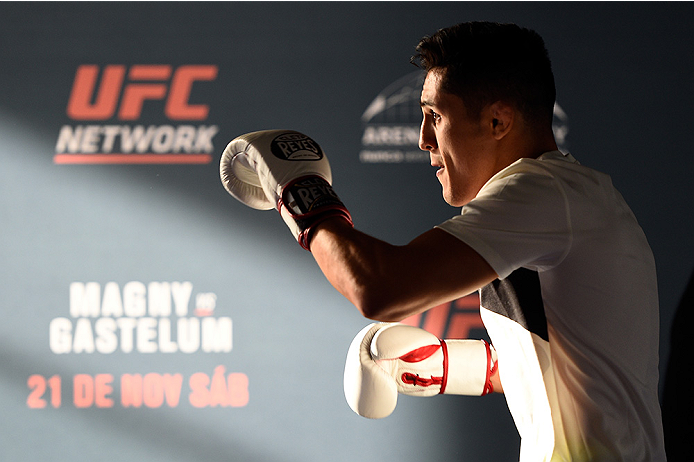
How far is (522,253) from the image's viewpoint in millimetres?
825

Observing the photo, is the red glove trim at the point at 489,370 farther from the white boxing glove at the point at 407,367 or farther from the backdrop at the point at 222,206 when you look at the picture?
the backdrop at the point at 222,206

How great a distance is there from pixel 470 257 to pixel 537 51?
45 cm

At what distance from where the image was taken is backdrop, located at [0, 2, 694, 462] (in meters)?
2.22

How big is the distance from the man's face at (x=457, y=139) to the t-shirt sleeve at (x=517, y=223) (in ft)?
0.55

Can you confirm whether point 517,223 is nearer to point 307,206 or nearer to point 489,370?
point 307,206

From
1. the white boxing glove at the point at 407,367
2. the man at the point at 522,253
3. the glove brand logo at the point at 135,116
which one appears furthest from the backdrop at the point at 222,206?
the man at the point at 522,253

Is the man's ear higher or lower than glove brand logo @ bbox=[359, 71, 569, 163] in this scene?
lower

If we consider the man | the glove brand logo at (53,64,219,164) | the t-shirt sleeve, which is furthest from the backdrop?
the t-shirt sleeve

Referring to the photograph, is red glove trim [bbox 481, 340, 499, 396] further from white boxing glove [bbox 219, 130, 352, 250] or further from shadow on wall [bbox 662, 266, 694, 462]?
shadow on wall [bbox 662, 266, 694, 462]

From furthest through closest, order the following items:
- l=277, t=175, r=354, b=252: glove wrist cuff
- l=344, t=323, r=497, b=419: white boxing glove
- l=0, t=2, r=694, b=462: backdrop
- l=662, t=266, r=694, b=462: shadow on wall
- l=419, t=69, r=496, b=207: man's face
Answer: l=0, t=2, r=694, b=462: backdrop, l=662, t=266, r=694, b=462: shadow on wall, l=344, t=323, r=497, b=419: white boxing glove, l=419, t=69, r=496, b=207: man's face, l=277, t=175, r=354, b=252: glove wrist cuff

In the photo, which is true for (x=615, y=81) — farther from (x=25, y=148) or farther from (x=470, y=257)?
(x=25, y=148)

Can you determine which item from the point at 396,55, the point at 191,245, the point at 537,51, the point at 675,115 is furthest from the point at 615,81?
the point at 191,245

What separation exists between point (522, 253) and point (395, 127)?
61.5 inches

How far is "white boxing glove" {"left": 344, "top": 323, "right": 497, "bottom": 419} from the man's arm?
524 millimetres
